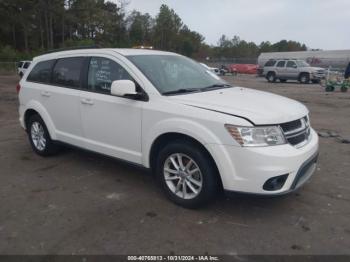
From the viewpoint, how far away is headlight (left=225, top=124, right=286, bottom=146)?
339 centimetres

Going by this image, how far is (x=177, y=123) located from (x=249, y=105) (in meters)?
0.78

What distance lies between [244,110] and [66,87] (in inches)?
110

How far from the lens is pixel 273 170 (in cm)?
336

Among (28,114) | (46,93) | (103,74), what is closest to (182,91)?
(103,74)

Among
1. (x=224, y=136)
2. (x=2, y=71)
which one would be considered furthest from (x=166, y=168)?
(x=2, y=71)

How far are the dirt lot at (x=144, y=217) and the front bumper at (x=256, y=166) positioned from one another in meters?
0.22

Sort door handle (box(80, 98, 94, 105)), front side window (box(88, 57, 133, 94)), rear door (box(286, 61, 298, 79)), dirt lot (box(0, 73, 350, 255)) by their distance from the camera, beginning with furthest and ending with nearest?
rear door (box(286, 61, 298, 79)) < door handle (box(80, 98, 94, 105)) < front side window (box(88, 57, 133, 94)) < dirt lot (box(0, 73, 350, 255))

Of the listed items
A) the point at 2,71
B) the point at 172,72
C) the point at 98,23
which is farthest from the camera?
the point at 98,23

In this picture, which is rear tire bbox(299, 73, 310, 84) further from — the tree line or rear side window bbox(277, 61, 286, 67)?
the tree line

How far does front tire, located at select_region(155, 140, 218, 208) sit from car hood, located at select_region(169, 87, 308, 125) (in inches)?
18.7

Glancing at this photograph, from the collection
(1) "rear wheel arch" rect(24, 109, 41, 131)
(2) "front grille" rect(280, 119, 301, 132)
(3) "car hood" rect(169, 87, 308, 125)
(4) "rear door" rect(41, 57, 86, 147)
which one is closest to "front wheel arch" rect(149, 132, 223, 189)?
(3) "car hood" rect(169, 87, 308, 125)

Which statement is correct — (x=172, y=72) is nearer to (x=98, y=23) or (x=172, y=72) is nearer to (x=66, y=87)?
(x=66, y=87)

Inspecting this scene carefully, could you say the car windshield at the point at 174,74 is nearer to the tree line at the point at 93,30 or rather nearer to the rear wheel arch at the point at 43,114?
the rear wheel arch at the point at 43,114

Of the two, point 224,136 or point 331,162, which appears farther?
point 331,162
